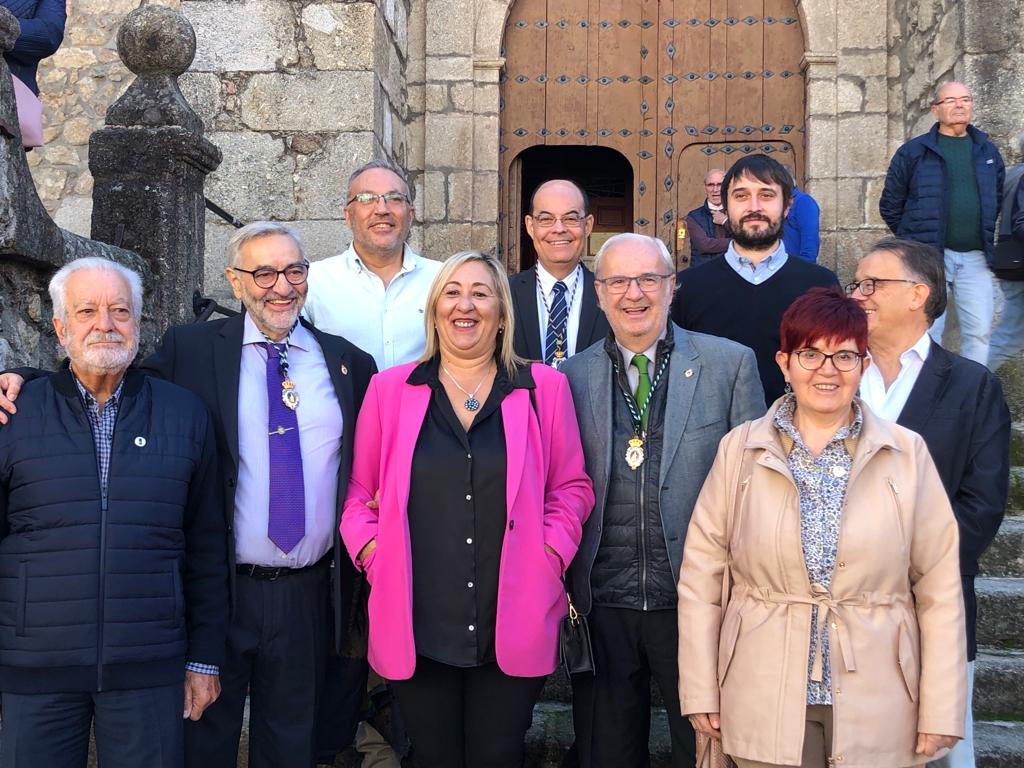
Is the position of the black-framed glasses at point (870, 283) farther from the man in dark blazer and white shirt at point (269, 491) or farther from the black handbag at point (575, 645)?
the man in dark blazer and white shirt at point (269, 491)

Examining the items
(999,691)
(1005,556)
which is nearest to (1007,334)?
(1005,556)

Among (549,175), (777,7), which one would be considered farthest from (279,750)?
(549,175)

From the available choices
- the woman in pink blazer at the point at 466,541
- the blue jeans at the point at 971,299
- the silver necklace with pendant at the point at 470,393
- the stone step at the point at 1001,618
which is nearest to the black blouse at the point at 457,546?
the woman in pink blazer at the point at 466,541

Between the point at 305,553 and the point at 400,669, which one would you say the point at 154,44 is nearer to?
the point at 305,553

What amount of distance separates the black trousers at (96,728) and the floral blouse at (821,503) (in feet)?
4.92

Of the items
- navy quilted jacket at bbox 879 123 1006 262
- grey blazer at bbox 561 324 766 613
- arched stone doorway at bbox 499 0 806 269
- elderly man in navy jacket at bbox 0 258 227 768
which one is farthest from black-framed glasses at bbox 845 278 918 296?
arched stone doorway at bbox 499 0 806 269

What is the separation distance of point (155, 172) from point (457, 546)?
2617mm

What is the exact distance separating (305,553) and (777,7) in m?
6.03

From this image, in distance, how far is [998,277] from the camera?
5.39m

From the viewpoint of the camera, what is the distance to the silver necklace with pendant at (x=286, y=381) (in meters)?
2.82

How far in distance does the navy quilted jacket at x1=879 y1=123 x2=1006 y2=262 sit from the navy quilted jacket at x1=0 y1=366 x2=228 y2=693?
4301 millimetres

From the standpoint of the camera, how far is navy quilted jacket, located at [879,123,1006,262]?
5441 millimetres

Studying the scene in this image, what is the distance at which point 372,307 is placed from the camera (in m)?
3.53

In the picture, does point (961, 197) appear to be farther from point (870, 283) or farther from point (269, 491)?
point (269, 491)
